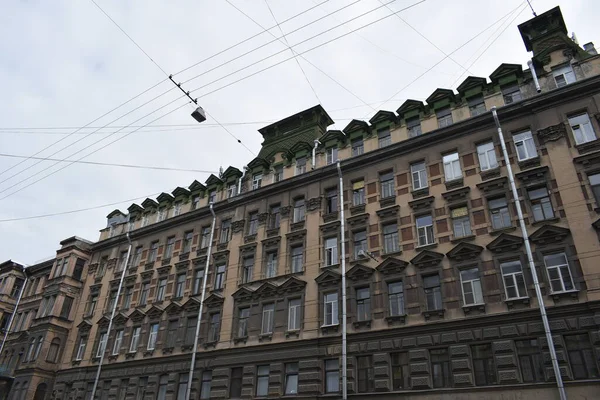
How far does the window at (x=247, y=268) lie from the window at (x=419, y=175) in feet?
35.9

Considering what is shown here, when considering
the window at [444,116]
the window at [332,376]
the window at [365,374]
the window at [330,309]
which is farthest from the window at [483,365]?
the window at [444,116]

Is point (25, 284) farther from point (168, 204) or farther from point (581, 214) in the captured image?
point (581, 214)

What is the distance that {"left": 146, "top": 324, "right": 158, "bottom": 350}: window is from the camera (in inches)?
1191

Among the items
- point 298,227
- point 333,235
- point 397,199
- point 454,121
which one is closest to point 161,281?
point 298,227

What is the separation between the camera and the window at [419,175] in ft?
81.1

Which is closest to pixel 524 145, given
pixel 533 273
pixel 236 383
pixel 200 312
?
pixel 533 273

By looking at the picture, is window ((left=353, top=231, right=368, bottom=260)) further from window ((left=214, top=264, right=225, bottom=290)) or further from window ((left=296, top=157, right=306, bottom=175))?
window ((left=214, top=264, right=225, bottom=290))

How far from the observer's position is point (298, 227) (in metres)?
27.9

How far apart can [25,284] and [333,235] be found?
106 ft

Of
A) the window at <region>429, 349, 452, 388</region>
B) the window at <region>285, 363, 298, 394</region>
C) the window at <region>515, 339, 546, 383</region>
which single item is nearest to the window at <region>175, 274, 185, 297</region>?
the window at <region>285, 363, 298, 394</region>

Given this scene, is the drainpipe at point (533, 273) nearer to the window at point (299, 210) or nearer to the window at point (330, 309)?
the window at point (330, 309)

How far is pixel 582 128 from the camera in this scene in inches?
845

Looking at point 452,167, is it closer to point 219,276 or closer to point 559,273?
point 559,273

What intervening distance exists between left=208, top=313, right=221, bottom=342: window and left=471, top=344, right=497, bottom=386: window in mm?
14602
